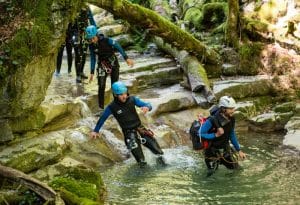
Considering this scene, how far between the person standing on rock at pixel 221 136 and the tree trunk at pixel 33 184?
11.0 feet

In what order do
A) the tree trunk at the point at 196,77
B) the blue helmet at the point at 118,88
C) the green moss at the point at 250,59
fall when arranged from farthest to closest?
the green moss at the point at 250,59 → the tree trunk at the point at 196,77 → the blue helmet at the point at 118,88

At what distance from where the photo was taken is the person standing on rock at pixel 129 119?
32.5 ft

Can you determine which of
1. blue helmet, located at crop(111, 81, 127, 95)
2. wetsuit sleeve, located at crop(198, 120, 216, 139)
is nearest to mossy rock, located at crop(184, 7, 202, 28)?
blue helmet, located at crop(111, 81, 127, 95)

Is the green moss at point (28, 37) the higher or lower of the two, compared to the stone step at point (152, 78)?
higher

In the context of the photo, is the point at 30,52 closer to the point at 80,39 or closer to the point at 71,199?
the point at 71,199

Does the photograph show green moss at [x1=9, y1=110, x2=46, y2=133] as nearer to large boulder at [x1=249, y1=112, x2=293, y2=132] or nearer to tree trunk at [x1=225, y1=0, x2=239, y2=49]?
large boulder at [x1=249, y1=112, x2=293, y2=132]

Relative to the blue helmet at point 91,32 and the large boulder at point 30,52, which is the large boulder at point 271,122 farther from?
the large boulder at point 30,52

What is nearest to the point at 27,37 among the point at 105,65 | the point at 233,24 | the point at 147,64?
the point at 105,65

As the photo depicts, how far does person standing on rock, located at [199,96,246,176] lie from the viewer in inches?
340

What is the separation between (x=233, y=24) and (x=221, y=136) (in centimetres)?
833

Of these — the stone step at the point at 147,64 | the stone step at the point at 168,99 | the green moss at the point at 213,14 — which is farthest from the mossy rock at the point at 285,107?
the green moss at the point at 213,14

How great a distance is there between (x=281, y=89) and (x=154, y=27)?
4861 millimetres

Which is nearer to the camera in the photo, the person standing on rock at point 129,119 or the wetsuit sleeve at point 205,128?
the wetsuit sleeve at point 205,128

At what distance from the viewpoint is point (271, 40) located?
16.3 metres
